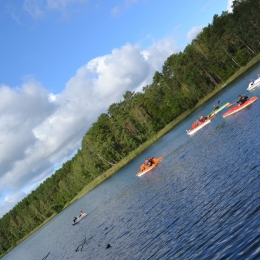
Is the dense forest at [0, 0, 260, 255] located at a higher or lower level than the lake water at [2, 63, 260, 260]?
higher

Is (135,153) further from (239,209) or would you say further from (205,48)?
(239,209)

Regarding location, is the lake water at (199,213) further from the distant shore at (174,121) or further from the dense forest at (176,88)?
the dense forest at (176,88)

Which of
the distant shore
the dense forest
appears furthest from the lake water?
the dense forest

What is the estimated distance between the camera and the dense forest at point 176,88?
128375 millimetres

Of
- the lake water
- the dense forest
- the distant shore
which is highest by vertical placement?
the dense forest

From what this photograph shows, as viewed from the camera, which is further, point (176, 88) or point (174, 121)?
point (176, 88)

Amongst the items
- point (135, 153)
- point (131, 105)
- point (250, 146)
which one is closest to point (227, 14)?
point (131, 105)

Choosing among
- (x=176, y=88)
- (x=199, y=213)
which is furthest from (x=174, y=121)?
(x=199, y=213)

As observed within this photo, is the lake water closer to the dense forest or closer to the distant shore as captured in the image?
the distant shore

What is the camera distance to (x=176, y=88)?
148875 mm

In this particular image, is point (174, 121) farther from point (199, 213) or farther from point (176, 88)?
point (199, 213)

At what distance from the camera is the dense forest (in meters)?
128

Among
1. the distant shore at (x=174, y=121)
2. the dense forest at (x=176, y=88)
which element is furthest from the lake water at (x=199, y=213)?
the dense forest at (x=176, y=88)

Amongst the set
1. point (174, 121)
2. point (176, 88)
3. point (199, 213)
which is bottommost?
point (199, 213)
